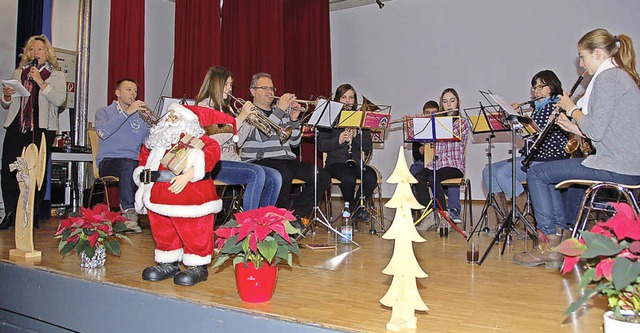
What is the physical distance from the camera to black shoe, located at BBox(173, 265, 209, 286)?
6.79 feet

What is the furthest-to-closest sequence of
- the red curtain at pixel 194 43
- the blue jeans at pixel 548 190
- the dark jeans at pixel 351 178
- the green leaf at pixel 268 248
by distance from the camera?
the red curtain at pixel 194 43 < the dark jeans at pixel 351 178 < the blue jeans at pixel 548 190 < the green leaf at pixel 268 248

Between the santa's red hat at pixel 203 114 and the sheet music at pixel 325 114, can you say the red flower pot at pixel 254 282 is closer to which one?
the santa's red hat at pixel 203 114

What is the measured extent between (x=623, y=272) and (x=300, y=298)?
1069 millimetres

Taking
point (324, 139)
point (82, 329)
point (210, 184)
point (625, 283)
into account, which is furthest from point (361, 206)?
point (625, 283)

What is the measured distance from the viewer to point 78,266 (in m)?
2.46

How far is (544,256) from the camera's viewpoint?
8.45 ft

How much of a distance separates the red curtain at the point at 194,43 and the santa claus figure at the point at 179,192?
3200 millimetres

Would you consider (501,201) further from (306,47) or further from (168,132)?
(306,47)

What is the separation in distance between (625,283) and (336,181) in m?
3.10

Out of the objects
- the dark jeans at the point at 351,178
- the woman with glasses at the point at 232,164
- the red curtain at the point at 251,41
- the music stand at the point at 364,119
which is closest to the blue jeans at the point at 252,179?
the woman with glasses at the point at 232,164

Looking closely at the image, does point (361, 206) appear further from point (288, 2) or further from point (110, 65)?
point (288, 2)

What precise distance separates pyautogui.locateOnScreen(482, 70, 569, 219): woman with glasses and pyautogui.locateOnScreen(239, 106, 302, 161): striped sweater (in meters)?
1.45

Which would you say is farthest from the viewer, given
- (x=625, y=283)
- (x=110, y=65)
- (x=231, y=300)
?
(x=110, y=65)

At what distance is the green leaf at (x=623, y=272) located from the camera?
3.68 ft
